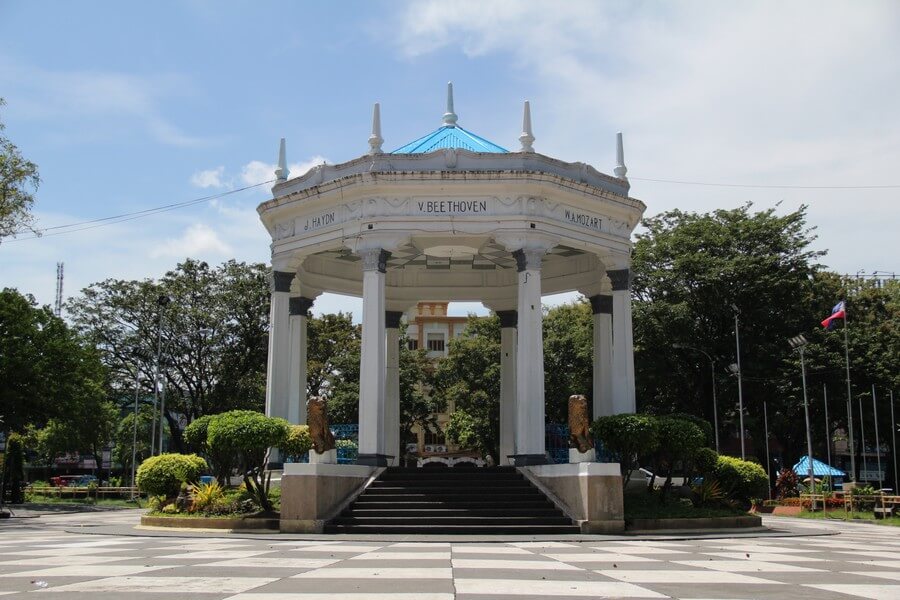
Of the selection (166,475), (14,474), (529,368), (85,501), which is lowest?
(85,501)

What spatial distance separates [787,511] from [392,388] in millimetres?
20715

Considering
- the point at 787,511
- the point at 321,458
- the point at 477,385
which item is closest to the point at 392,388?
the point at 321,458

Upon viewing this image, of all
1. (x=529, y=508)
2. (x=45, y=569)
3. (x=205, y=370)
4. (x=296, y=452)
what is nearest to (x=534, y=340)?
(x=529, y=508)

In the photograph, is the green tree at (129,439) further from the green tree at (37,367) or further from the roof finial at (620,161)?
the roof finial at (620,161)

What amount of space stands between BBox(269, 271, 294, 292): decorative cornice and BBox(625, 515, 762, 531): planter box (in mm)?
12851

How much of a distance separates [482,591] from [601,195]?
61.1ft

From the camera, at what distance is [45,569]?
11.4 meters

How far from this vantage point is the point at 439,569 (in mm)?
11438

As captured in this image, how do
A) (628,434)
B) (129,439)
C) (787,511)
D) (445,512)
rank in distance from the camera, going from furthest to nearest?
(129,439) → (787,511) → (628,434) → (445,512)

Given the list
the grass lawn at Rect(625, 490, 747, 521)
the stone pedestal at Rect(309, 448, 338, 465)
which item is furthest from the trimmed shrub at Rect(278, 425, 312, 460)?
the grass lawn at Rect(625, 490, 747, 521)

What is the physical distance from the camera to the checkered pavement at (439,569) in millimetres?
9078

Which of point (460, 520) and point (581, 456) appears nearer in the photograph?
point (460, 520)

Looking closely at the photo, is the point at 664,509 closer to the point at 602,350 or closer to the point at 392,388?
the point at 602,350

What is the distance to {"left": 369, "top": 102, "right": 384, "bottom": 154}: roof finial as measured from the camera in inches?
1002
